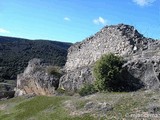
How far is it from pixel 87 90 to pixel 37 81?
36.0ft

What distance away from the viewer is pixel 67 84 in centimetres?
3475

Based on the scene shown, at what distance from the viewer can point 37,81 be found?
39719 millimetres

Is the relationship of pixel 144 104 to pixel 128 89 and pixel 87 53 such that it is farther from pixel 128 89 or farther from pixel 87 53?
pixel 87 53

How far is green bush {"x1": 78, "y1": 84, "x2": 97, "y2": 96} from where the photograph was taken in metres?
30.0

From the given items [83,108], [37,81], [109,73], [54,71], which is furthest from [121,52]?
[37,81]

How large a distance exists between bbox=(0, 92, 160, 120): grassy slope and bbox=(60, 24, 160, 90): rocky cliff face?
3222mm

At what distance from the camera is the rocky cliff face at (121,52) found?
27297 mm

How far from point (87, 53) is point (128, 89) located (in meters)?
11.0

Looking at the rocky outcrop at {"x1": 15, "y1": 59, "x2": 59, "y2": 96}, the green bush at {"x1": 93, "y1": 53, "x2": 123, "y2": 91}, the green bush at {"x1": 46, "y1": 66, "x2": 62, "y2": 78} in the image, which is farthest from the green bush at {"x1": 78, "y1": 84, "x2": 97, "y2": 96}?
the green bush at {"x1": 46, "y1": 66, "x2": 62, "y2": 78}

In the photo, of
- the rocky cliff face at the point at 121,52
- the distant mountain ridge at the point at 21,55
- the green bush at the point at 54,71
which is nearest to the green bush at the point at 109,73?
the rocky cliff face at the point at 121,52

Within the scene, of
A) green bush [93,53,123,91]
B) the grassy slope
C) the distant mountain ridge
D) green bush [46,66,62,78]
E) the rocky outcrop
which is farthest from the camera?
the distant mountain ridge

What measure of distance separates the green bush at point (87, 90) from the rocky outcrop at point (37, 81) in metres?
6.53

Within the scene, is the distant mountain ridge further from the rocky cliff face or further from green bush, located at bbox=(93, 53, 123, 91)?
green bush, located at bbox=(93, 53, 123, 91)

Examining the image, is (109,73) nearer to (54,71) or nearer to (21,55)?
(54,71)
